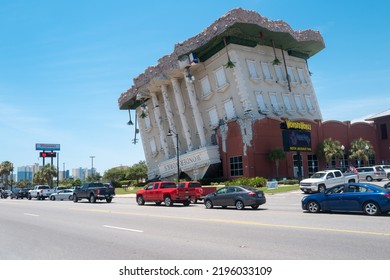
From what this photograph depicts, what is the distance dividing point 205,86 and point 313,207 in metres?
40.0

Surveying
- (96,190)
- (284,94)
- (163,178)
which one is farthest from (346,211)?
(163,178)

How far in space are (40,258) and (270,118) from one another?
138ft

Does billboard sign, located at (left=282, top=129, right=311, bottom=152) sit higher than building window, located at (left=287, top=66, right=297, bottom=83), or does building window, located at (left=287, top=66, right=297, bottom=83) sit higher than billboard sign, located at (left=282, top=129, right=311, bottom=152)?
building window, located at (left=287, top=66, right=297, bottom=83)

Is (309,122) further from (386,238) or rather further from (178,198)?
(386,238)

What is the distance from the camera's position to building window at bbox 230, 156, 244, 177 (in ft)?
154

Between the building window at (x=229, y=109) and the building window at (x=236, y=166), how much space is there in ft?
19.9

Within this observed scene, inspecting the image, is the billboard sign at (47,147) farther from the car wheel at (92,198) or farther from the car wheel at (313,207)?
the car wheel at (313,207)

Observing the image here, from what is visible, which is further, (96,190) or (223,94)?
(223,94)

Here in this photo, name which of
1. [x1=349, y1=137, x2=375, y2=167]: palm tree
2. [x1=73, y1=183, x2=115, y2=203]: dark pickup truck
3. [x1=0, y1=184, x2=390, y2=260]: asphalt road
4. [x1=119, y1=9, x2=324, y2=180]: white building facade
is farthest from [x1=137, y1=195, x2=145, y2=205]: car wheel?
[x1=349, y1=137, x2=375, y2=167]: palm tree

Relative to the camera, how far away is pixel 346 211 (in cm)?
1673

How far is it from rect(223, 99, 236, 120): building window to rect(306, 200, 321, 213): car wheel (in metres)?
33.1

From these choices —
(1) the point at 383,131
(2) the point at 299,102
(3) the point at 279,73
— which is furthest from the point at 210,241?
(1) the point at 383,131

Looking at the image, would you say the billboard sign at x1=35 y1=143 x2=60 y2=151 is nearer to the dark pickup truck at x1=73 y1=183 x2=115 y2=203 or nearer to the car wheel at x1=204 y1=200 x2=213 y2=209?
the dark pickup truck at x1=73 y1=183 x2=115 y2=203

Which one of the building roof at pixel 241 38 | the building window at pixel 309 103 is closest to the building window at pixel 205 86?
the building roof at pixel 241 38
